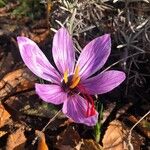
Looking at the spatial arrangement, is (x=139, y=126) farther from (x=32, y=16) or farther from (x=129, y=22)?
(x=32, y=16)

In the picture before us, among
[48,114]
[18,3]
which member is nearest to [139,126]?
[48,114]

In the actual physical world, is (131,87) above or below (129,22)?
below

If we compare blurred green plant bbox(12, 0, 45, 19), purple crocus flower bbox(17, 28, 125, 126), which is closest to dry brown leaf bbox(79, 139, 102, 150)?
purple crocus flower bbox(17, 28, 125, 126)

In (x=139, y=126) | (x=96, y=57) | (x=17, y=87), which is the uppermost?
(x=96, y=57)

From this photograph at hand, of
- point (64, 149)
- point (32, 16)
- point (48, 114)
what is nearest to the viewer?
point (64, 149)

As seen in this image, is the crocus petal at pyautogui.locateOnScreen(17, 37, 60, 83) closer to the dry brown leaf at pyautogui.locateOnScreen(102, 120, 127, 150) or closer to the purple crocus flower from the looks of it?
the purple crocus flower

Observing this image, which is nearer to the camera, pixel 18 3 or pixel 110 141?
pixel 110 141

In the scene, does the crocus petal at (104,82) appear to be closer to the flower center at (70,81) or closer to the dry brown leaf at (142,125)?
the flower center at (70,81)

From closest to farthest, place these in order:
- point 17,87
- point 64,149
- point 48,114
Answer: point 64,149
point 48,114
point 17,87
